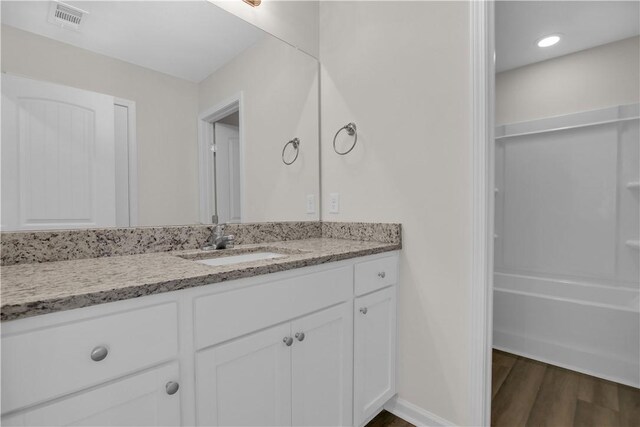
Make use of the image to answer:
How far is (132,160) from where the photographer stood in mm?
1174

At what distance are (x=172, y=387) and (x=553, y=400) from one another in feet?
6.49

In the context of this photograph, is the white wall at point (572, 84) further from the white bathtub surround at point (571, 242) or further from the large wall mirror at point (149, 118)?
the large wall mirror at point (149, 118)

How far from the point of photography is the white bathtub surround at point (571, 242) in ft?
6.51

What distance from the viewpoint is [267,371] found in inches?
37.7

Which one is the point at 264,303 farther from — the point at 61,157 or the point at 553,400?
the point at 553,400

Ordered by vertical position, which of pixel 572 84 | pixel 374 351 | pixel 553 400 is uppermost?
pixel 572 84

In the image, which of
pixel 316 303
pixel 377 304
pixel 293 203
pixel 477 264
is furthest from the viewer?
pixel 293 203

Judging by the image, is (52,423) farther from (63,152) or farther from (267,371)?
(63,152)

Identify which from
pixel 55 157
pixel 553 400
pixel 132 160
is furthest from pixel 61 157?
pixel 553 400

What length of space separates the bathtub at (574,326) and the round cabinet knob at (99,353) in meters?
2.51

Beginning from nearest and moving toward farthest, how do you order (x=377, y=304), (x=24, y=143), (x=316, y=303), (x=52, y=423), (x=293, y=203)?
(x=52, y=423) → (x=24, y=143) → (x=316, y=303) → (x=377, y=304) → (x=293, y=203)

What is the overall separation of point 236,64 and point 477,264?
1452 mm

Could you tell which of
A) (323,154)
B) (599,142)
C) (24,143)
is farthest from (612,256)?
(24,143)

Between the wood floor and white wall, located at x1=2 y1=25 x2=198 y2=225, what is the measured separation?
6.06 feet
